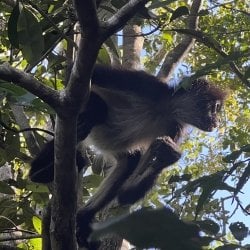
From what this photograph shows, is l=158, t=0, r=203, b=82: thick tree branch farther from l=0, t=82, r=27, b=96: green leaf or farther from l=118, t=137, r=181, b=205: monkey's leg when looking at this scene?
l=0, t=82, r=27, b=96: green leaf

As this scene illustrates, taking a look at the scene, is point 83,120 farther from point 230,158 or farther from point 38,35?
point 230,158

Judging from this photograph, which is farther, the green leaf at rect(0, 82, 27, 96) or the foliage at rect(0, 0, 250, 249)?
the green leaf at rect(0, 82, 27, 96)

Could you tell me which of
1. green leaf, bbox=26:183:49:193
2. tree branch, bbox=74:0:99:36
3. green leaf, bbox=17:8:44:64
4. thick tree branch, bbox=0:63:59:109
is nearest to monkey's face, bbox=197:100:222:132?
green leaf, bbox=26:183:49:193

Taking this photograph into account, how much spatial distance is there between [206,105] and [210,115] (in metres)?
0.12

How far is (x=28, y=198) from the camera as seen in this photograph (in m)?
3.86

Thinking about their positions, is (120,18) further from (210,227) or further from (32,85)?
(210,227)

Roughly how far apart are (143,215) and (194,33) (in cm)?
258

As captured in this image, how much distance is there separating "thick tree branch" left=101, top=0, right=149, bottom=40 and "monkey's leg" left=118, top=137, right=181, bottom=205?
1.99m

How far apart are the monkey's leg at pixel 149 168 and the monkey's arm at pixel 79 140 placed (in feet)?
1.75

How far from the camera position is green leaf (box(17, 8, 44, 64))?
263cm

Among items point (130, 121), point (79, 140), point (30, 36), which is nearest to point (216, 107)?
point (130, 121)

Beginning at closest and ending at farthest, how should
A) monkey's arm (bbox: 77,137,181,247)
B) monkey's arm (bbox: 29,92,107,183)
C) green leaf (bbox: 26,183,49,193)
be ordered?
monkey's arm (bbox: 29,92,107,183)
green leaf (bbox: 26,183,49,193)
monkey's arm (bbox: 77,137,181,247)

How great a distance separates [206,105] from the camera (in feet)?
14.8

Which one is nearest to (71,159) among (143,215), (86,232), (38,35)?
(38,35)
